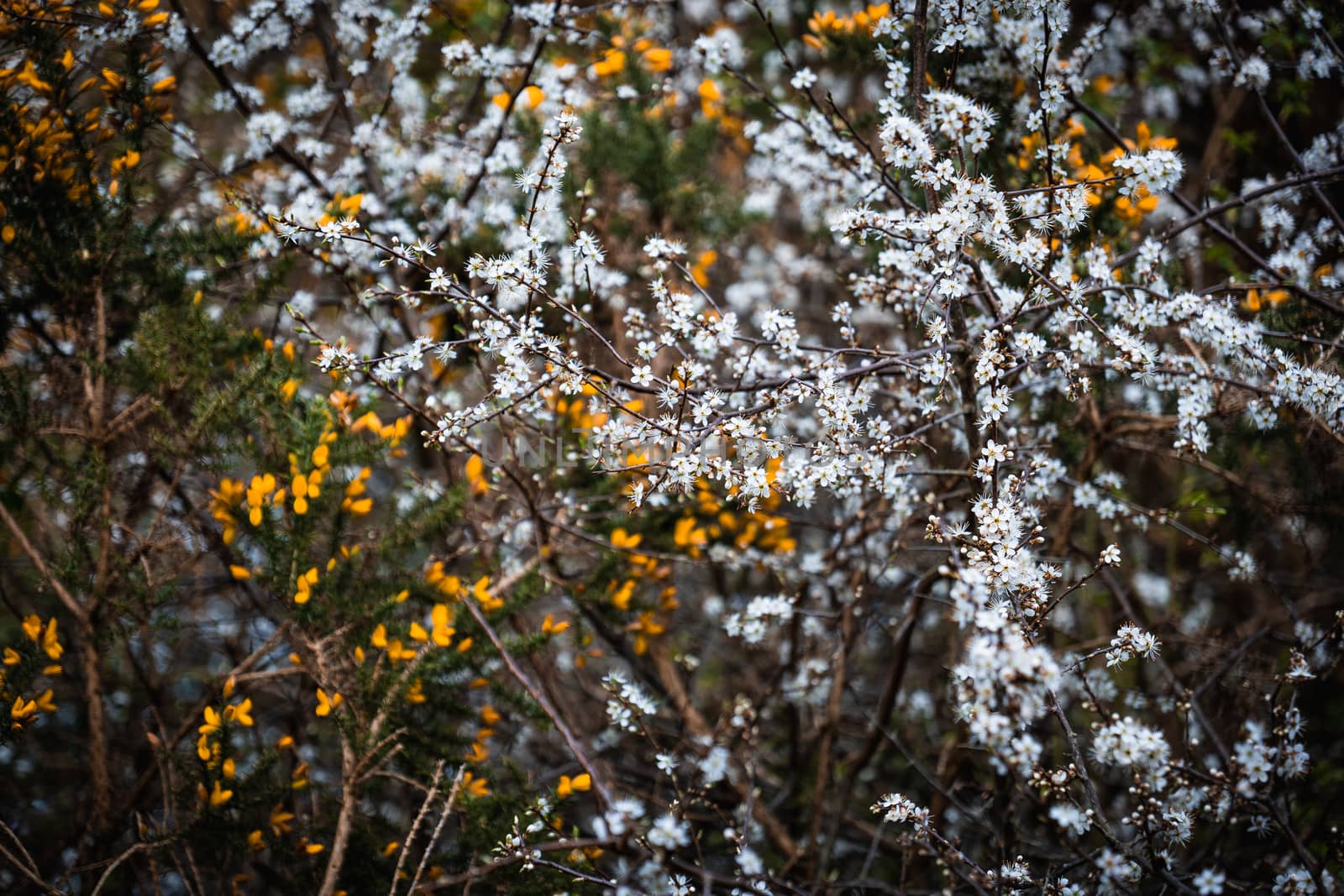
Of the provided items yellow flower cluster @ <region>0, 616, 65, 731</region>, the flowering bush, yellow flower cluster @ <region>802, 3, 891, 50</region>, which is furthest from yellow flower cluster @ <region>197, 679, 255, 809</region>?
yellow flower cluster @ <region>802, 3, 891, 50</region>

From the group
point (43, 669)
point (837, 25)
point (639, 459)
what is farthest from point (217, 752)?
point (837, 25)

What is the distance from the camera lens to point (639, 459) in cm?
242

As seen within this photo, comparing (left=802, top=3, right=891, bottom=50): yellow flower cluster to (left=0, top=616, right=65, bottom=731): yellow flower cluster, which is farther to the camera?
(left=802, top=3, right=891, bottom=50): yellow flower cluster

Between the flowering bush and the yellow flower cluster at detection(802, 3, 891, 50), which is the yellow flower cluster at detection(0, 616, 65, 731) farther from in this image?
the yellow flower cluster at detection(802, 3, 891, 50)

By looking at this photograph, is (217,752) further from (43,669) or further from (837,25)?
(837,25)

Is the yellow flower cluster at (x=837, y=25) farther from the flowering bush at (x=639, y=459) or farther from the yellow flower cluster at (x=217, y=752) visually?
the yellow flower cluster at (x=217, y=752)

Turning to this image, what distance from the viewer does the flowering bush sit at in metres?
2.02

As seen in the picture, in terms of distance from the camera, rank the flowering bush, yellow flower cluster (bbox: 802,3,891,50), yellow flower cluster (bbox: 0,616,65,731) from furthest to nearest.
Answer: yellow flower cluster (bbox: 802,3,891,50) → yellow flower cluster (bbox: 0,616,65,731) → the flowering bush

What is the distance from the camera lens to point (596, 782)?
2.01 meters

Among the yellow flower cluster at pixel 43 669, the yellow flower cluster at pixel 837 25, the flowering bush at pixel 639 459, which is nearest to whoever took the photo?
the flowering bush at pixel 639 459

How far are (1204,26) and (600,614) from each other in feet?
12.4

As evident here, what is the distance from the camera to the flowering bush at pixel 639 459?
2.02 metres

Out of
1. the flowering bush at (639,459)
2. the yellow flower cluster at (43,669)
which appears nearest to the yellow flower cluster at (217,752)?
the flowering bush at (639,459)

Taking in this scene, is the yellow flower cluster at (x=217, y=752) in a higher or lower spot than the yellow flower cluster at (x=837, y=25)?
lower
